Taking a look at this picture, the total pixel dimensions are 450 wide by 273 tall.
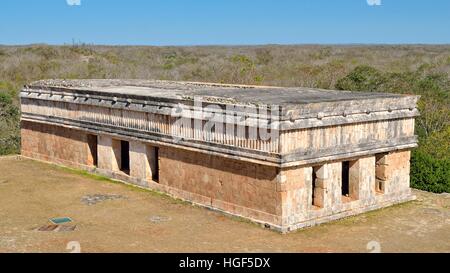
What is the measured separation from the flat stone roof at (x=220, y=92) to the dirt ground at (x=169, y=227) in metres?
2.59

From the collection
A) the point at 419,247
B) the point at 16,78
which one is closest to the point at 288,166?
the point at 419,247

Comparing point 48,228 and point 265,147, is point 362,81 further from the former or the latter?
point 48,228

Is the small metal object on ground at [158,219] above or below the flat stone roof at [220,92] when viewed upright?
below

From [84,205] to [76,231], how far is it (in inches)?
82.9

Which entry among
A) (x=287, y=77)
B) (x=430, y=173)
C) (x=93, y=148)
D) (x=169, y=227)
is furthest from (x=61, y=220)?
(x=287, y=77)

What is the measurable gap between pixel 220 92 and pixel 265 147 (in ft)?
13.1

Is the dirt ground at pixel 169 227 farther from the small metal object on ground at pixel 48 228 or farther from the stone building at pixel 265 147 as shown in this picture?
the stone building at pixel 265 147

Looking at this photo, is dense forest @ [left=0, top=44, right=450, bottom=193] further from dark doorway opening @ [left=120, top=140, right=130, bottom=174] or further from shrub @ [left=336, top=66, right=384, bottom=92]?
dark doorway opening @ [left=120, top=140, right=130, bottom=174]

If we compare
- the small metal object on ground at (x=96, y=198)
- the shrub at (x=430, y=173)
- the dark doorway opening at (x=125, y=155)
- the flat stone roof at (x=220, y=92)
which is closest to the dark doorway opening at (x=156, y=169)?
the small metal object on ground at (x=96, y=198)

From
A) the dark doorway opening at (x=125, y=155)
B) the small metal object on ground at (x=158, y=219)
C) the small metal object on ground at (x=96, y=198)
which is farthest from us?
the dark doorway opening at (x=125, y=155)

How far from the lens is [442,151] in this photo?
17.8 metres

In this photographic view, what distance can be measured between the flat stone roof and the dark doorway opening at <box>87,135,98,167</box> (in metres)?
1.45

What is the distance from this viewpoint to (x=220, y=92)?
15758 mm

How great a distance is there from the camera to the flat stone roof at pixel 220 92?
13.5 metres
